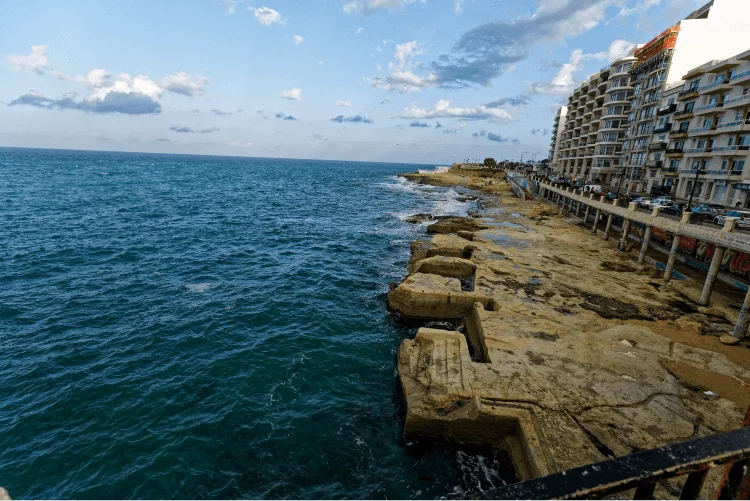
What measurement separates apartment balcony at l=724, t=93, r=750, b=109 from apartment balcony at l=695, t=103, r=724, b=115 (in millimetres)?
981

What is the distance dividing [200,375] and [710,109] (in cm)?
6739

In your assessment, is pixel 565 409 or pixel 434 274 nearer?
pixel 565 409

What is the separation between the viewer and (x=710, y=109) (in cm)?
4981

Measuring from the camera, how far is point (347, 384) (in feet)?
51.2

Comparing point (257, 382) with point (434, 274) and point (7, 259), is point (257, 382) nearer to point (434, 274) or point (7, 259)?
point (434, 274)

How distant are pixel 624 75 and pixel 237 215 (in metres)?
83.5

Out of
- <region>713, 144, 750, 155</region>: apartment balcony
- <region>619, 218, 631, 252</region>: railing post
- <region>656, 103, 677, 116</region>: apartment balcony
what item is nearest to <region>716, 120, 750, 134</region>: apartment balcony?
<region>713, 144, 750, 155</region>: apartment balcony

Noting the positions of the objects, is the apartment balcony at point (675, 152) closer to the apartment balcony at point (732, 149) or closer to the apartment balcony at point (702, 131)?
the apartment balcony at point (702, 131)

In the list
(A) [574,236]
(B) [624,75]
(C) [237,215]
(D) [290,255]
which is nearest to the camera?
(D) [290,255]

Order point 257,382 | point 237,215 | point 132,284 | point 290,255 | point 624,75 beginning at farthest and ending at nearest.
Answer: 1. point 624,75
2. point 237,215
3. point 290,255
4. point 132,284
5. point 257,382

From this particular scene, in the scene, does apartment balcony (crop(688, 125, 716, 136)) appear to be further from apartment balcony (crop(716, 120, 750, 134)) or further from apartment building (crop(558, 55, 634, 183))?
apartment building (crop(558, 55, 634, 183))

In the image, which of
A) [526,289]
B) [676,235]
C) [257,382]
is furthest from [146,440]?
[676,235]

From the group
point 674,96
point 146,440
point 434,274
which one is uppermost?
point 674,96

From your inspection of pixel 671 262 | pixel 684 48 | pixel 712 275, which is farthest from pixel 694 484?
pixel 684 48
